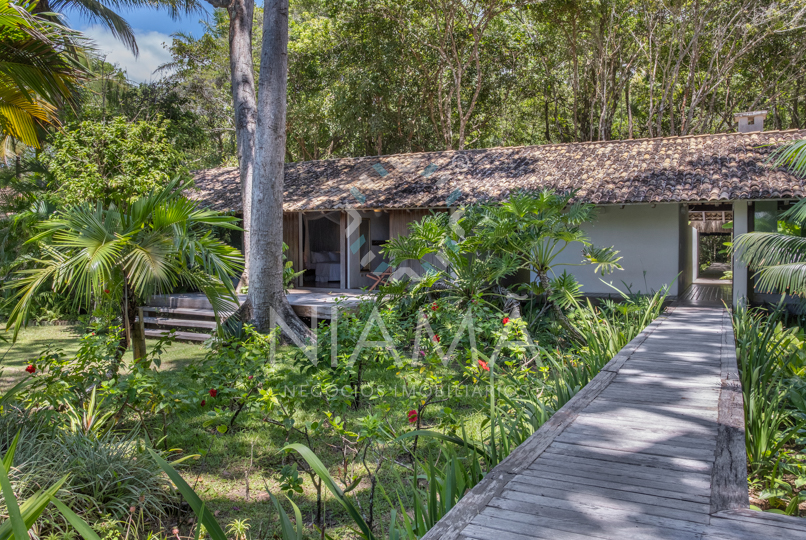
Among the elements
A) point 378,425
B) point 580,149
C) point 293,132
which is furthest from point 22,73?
point 293,132

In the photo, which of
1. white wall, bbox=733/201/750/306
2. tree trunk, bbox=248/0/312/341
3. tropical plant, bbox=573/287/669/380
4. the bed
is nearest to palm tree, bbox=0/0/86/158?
tree trunk, bbox=248/0/312/341

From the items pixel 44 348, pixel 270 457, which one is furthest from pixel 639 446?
pixel 44 348

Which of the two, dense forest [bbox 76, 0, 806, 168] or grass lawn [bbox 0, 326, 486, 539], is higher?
dense forest [bbox 76, 0, 806, 168]

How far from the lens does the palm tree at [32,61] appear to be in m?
3.90

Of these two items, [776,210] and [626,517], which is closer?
[626,517]

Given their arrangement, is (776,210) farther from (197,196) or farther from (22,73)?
(197,196)

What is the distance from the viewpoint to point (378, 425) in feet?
10.6

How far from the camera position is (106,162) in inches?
418

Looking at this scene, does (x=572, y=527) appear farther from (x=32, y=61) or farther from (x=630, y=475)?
(x=32, y=61)

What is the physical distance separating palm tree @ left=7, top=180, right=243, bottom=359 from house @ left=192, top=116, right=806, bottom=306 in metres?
4.21

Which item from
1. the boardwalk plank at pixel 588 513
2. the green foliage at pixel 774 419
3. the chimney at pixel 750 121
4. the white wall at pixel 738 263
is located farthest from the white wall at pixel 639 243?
the boardwalk plank at pixel 588 513

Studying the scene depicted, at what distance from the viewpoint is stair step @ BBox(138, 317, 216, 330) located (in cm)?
1070

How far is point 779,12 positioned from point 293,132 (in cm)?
1488

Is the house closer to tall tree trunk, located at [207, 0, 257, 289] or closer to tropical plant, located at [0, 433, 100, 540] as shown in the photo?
tall tree trunk, located at [207, 0, 257, 289]
